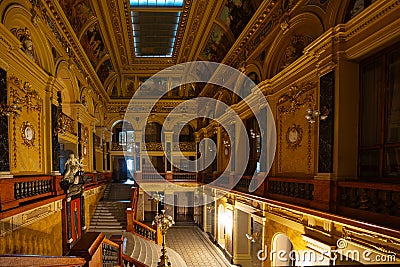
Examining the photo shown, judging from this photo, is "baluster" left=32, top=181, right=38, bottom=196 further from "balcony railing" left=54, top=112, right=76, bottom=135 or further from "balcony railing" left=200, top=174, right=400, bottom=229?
"balcony railing" left=200, top=174, right=400, bottom=229

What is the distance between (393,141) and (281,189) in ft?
10.5

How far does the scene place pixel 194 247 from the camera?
1338cm

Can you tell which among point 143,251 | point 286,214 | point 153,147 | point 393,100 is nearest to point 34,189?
point 143,251

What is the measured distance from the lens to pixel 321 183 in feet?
16.9

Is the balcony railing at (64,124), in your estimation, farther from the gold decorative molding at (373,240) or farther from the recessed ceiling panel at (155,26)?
the gold decorative molding at (373,240)

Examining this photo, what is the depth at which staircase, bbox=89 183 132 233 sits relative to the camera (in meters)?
10.9

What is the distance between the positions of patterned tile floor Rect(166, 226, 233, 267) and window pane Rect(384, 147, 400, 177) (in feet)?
28.3

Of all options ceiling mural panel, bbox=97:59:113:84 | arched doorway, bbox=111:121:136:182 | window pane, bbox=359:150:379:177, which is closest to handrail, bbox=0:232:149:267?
window pane, bbox=359:150:379:177

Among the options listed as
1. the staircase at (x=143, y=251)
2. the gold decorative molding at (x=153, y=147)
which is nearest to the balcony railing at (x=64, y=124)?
the staircase at (x=143, y=251)

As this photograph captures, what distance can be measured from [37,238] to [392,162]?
8.19 metres

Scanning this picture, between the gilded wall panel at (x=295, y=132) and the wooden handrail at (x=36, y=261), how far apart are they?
17.6ft

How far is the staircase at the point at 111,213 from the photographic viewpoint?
10945 millimetres

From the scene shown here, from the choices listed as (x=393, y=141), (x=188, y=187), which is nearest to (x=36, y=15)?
(x=393, y=141)

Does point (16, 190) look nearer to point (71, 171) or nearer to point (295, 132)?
point (71, 171)
